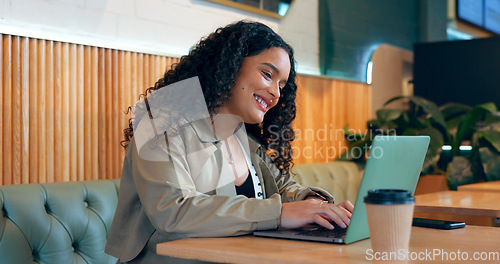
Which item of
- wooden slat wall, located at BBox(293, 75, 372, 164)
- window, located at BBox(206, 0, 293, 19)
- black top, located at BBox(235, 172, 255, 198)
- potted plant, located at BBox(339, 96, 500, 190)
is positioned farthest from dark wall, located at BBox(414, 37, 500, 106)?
black top, located at BBox(235, 172, 255, 198)

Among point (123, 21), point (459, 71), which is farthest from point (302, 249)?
point (459, 71)

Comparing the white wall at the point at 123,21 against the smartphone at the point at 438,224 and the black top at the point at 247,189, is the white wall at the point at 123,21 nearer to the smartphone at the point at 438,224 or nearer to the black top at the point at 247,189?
the black top at the point at 247,189

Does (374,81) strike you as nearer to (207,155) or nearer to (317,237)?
(207,155)

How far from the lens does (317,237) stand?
3.93 ft

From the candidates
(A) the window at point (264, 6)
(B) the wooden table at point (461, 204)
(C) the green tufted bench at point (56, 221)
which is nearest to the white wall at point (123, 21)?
(A) the window at point (264, 6)

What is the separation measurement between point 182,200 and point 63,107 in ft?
3.27

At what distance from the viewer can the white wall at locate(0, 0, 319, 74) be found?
79.4 inches

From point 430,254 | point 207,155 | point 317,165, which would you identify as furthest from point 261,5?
point 430,254

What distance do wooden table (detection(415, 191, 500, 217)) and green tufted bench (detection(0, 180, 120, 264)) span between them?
1123 millimetres

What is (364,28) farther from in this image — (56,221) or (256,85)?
(56,221)

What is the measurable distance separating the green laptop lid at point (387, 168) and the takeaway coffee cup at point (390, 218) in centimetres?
10

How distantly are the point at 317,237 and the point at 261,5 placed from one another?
2.16 meters

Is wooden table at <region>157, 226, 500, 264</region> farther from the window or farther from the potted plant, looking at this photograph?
the potted plant

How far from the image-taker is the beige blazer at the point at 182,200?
1285 mm
